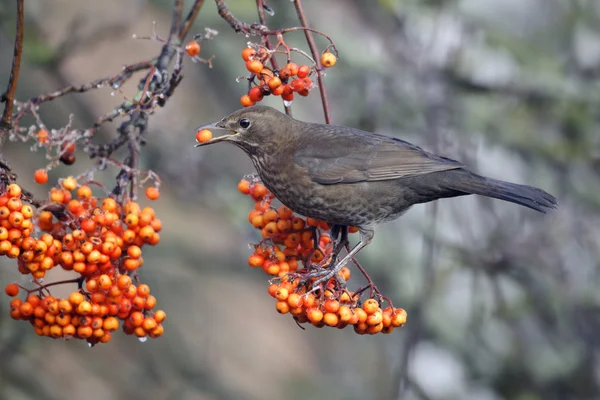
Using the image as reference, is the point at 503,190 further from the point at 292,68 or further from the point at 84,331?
the point at 84,331

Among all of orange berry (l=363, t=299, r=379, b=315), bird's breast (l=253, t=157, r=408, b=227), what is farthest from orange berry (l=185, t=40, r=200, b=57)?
orange berry (l=363, t=299, r=379, b=315)

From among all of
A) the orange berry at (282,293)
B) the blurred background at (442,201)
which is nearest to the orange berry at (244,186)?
the orange berry at (282,293)

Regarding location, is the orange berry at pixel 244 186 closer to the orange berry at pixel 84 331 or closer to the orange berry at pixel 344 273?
the orange berry at pixel 344 273

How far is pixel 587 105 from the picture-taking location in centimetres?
545

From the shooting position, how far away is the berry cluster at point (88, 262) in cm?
271

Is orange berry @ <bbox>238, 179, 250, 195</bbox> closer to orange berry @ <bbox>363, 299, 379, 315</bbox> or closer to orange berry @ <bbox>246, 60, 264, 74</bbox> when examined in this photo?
orange berry @ <bbox>246, 60, 264, 74</bbox>

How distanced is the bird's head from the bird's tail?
81 centimetres

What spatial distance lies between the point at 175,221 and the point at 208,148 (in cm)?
176

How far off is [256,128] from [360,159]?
1.74ft

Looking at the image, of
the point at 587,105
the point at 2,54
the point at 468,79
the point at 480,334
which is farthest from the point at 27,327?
the point at 587,105

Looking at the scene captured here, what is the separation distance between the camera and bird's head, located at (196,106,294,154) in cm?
365

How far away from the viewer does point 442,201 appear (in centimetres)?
633

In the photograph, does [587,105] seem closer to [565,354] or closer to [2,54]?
[565,354]

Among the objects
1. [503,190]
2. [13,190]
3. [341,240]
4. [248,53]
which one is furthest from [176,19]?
[503,190]
